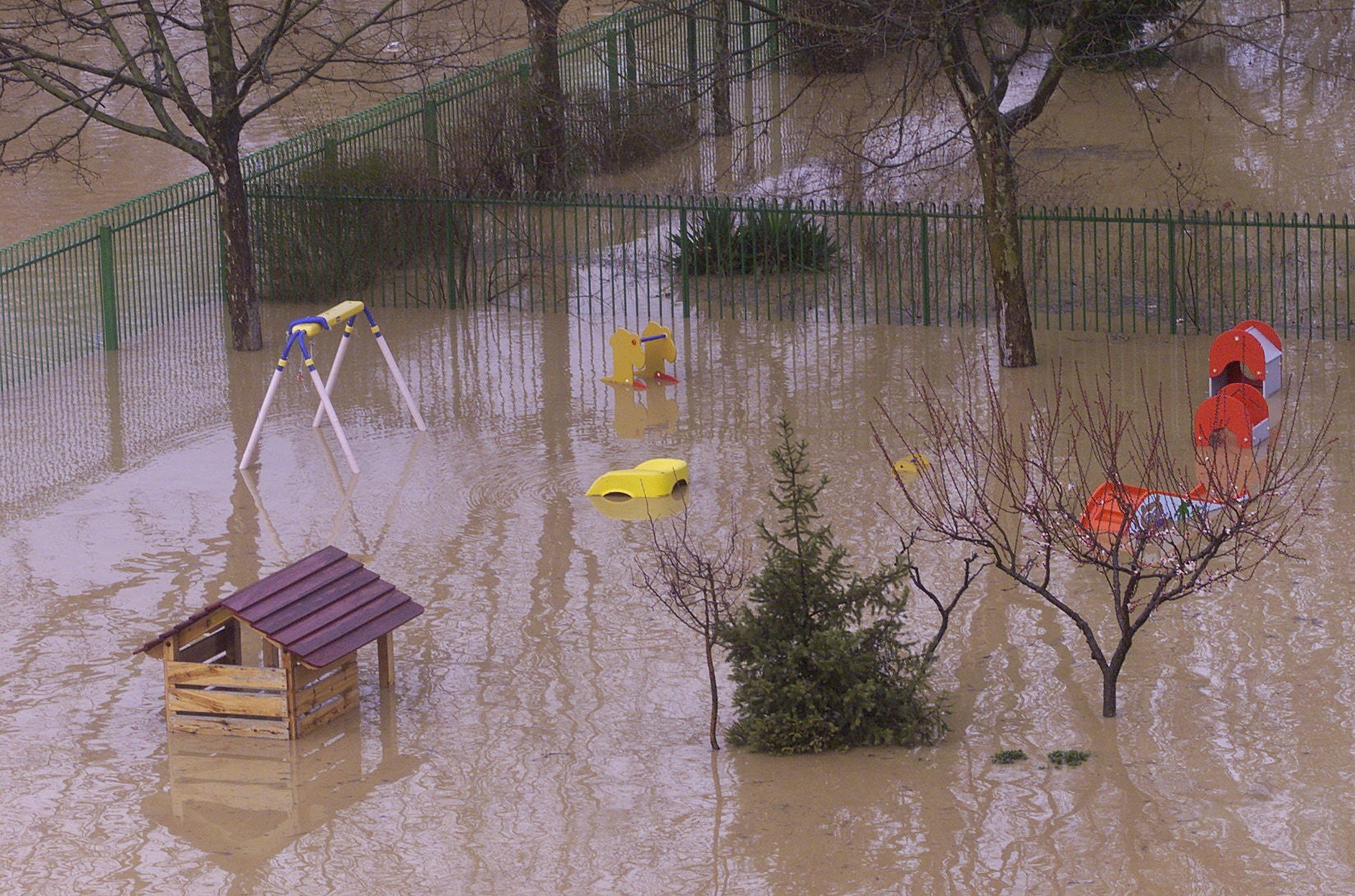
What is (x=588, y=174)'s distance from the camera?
82.0ft

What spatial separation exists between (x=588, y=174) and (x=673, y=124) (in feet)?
5.96

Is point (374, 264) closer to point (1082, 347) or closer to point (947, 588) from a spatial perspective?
point (1082, 347)

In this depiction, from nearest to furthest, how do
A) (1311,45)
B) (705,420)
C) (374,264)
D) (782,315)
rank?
(705,420) → (782,315) → (374,264) → (1311,45)

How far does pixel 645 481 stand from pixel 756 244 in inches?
308

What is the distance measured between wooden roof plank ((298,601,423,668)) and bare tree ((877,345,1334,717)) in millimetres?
2605

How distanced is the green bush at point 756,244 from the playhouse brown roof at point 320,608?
10.2 m

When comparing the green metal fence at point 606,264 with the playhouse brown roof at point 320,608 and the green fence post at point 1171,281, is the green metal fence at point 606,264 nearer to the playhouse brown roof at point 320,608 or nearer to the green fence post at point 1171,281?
the green fence post at point 1171,281

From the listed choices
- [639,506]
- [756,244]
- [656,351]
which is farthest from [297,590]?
[756,244]

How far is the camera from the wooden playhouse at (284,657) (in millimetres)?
8281

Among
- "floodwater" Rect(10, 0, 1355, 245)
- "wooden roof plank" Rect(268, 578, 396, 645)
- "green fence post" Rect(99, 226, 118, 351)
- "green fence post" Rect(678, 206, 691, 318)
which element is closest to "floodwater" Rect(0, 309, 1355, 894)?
"wooden roof plank" Rect(268, 578, 396, 645)

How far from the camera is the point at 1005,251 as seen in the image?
1580cm

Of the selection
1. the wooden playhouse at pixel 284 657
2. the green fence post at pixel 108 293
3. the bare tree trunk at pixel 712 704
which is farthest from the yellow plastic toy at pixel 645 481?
the green fence post at pixel 108 293

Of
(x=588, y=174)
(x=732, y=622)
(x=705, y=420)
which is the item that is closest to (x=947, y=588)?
(x=732, y=622)

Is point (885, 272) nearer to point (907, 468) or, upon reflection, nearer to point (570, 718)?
point (907, 468)
